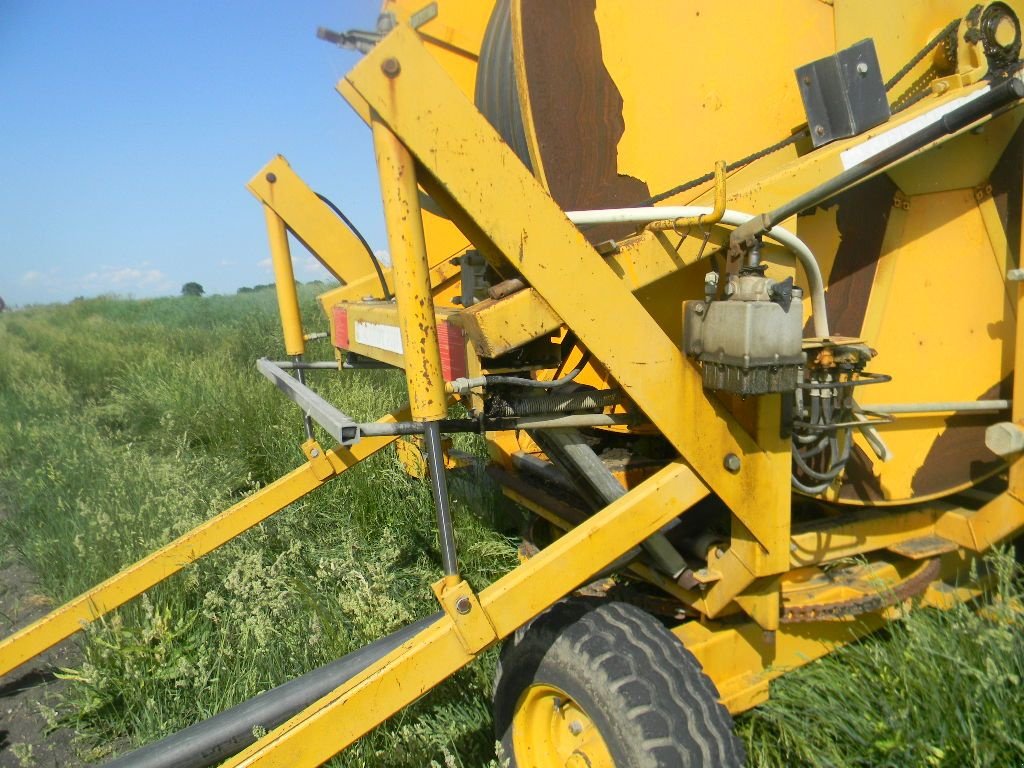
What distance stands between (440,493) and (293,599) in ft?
4.96

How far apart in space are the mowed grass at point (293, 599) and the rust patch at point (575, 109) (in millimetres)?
1371

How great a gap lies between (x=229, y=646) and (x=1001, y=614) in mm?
2479

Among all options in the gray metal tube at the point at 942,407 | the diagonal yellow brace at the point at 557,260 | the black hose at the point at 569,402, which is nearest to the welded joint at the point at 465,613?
the black hose at the point at 569,402

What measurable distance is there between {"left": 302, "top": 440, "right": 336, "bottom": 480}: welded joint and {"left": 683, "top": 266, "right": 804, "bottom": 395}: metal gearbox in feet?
5.30

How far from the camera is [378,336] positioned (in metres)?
2.16

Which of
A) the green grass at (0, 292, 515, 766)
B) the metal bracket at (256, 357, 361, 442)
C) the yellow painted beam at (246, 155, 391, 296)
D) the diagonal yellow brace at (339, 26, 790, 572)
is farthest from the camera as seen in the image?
the yellow painted beam at (246, 155, 391, 296)

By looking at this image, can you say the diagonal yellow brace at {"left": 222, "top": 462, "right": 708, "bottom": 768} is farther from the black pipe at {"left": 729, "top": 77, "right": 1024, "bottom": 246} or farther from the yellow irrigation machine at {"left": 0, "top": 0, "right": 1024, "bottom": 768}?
the black pipe at {"left": 729, "top": 77, "right": 1024, "bottom": 246}

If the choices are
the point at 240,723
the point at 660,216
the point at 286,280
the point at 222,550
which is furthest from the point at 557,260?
the point at 222,550

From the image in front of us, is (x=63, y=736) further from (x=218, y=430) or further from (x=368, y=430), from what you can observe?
(x=218, y=430)

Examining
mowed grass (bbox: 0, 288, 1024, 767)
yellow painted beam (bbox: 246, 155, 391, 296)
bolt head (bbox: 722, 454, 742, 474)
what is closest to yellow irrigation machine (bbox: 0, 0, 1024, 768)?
bolt head (bbox: 722, 454, 742, 474)

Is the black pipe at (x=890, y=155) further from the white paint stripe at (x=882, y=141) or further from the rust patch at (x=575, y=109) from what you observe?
the rust patch at (x=575, y=109)

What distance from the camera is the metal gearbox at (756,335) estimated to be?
4.61 ft

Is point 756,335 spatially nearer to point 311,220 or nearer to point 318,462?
point 318,462

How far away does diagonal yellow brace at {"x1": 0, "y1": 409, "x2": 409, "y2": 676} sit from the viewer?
2404 millimetres
